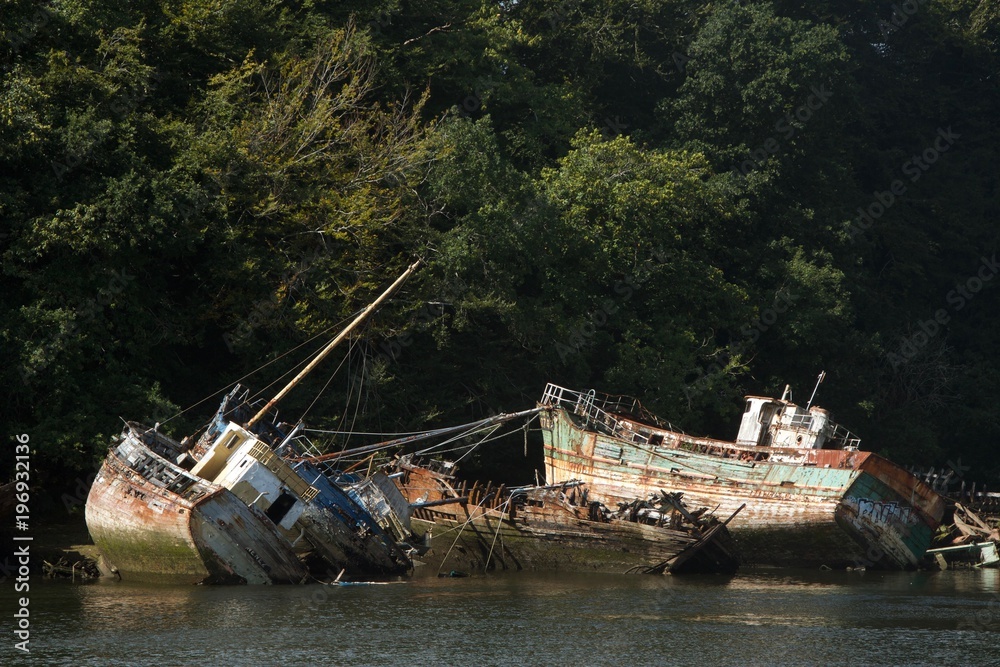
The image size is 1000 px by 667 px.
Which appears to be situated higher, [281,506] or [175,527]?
[281,506]

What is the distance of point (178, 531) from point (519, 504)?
8.63m

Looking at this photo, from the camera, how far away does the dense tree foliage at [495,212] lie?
31375 millimetres

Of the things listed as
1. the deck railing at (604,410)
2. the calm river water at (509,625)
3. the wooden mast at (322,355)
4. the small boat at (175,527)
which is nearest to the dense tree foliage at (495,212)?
the deck railing at (604,410)

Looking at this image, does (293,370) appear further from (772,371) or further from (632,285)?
(772,371)

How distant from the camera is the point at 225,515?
26156 mm

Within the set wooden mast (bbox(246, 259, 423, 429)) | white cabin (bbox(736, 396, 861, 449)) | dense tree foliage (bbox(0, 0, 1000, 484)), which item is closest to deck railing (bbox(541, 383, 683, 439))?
dense tree foliage (bbox(0, 0, 1000, 484))

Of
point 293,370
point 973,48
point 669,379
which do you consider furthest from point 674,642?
point 973,48

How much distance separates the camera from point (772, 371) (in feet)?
150

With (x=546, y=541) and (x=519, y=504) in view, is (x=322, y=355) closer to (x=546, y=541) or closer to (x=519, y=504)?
(x=519, y=504)

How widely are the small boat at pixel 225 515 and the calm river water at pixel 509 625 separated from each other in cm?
58

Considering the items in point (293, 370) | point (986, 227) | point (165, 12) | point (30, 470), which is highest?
point (986, 227)

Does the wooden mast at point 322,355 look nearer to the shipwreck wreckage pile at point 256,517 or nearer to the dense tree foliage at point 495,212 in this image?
the shipwreck wreckage pile at point 256,517

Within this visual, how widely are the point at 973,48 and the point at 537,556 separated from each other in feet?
118

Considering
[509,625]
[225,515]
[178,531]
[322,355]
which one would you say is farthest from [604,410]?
[178,531]
